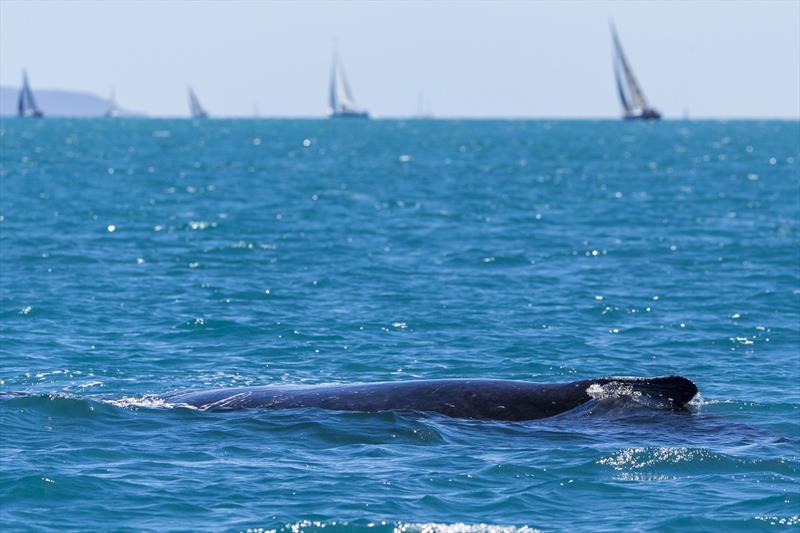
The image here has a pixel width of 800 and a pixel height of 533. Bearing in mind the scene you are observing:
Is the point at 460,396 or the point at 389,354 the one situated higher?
the point at 460,396

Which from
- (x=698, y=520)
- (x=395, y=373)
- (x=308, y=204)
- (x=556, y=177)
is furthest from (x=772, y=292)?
(x=556, y=177)

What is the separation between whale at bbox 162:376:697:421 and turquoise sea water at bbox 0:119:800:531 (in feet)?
0.85

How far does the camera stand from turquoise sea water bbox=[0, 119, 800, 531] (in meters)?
13.4

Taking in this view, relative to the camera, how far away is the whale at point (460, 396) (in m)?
16.2

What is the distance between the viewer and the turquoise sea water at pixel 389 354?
1338 cm

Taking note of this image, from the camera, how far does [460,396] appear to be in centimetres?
1652

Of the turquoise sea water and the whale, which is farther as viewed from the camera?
the whale

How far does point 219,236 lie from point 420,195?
1898 cm

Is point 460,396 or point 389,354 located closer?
point 460,396

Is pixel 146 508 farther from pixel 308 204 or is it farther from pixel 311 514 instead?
pixel 308 204

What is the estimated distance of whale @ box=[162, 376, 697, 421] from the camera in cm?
1616

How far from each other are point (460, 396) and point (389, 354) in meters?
5.29

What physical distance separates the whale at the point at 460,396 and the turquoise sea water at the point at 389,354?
0.85ft

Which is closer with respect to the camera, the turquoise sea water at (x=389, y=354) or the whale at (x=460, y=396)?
the turquoise sea water at (x=389, y=354)
